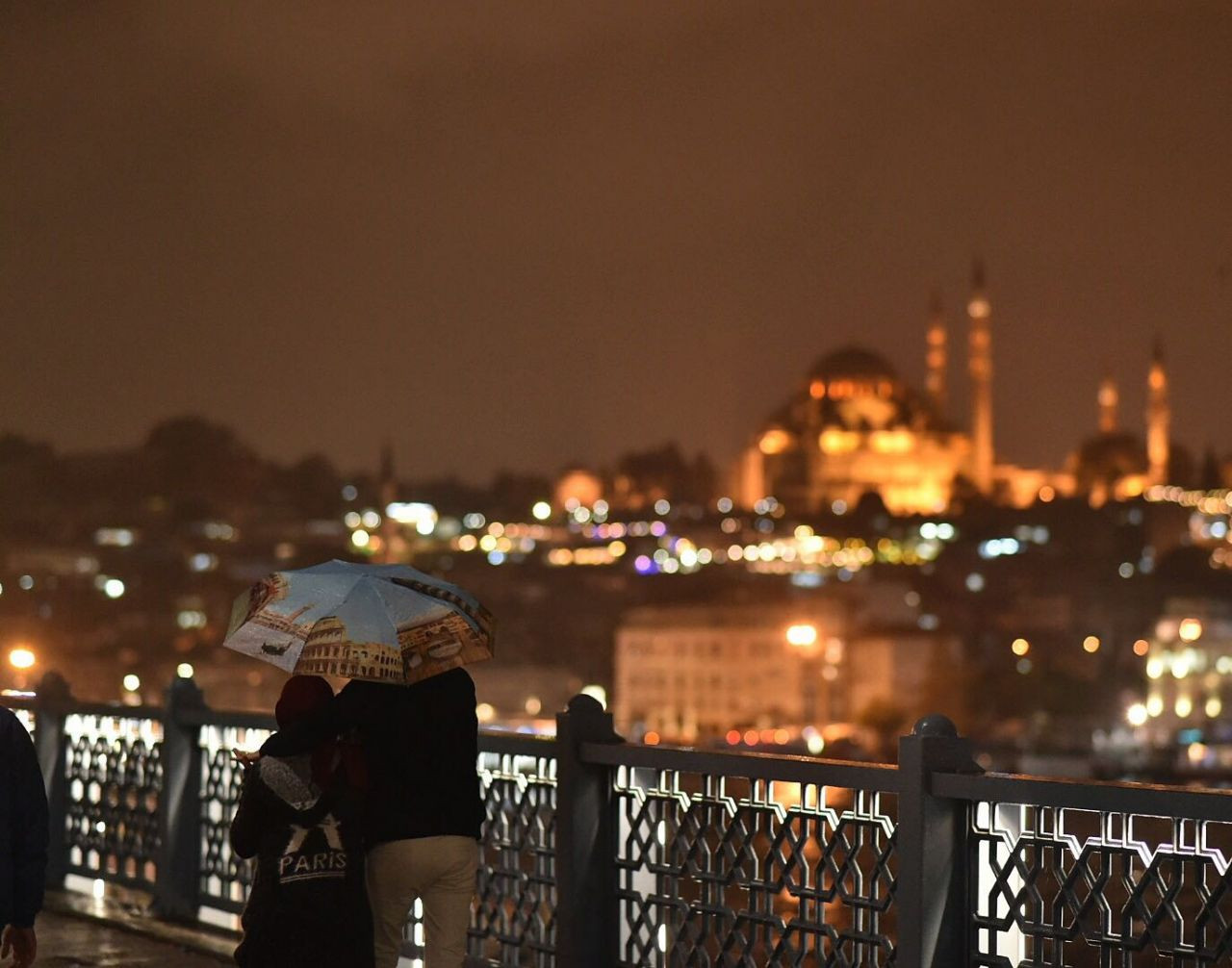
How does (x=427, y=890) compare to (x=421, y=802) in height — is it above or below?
below

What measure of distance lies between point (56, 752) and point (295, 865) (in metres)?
6.16

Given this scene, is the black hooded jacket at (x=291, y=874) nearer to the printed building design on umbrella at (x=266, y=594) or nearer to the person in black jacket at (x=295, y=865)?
the person in black jacket at (x=295, y=865)

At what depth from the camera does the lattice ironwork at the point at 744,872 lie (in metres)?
6.62

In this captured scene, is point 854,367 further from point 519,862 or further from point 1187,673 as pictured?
point 519,862

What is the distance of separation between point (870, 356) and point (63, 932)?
Answer: 17825 cm

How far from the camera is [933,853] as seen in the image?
6.38m

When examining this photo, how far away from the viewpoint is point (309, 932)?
227 inches

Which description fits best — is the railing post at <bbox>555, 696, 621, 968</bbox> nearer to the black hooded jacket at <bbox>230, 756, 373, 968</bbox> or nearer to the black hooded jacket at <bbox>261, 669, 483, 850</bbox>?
the black hooded jacket at <bbox>261, 669, 483, 850</bbox>

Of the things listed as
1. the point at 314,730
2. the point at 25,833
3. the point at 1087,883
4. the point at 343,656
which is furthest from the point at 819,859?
the point at 25,833

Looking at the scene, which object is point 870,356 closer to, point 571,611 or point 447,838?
point 571,611

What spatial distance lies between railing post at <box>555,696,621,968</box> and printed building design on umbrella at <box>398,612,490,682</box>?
47.4 inches

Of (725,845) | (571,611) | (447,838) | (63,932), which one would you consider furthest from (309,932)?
(571,611)

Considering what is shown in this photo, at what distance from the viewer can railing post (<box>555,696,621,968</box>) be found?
764 cm

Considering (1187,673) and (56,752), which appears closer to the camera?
(56,752)
